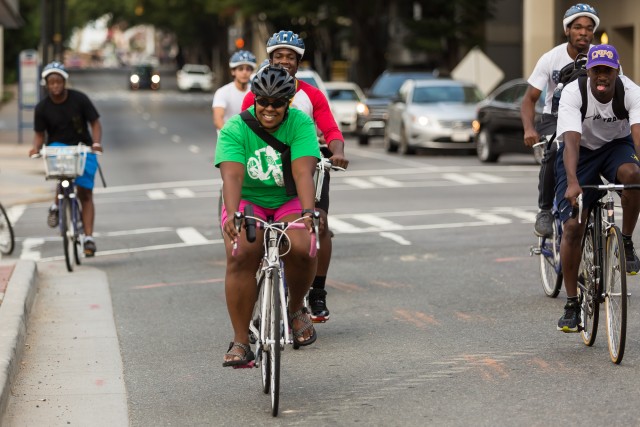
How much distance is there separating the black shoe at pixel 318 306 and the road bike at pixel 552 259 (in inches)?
70.8

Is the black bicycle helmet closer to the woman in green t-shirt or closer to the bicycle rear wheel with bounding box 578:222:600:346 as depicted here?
the woman in green t-shirt

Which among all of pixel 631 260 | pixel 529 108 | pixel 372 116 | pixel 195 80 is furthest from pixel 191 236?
pixel 195 80

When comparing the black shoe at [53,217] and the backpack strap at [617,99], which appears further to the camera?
the black shoe at [53,217]

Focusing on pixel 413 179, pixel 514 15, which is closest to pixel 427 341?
pixel 413 179

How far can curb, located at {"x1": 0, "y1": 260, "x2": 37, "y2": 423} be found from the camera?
7770 mm

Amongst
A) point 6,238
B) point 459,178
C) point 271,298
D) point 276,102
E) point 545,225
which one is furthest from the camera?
point 459,178

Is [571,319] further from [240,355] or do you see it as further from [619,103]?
[240,355]

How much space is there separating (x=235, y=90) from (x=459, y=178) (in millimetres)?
11404

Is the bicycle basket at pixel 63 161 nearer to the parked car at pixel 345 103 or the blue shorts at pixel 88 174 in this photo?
the blue shorts at pixel 88 174

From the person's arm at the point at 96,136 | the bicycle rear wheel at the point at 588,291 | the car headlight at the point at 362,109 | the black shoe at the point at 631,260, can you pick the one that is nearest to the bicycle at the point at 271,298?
the bicycle rear wheel at the point at 588,291

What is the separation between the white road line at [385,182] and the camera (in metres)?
23.3

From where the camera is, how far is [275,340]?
23.1 feet

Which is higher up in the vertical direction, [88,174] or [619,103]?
[619,103]

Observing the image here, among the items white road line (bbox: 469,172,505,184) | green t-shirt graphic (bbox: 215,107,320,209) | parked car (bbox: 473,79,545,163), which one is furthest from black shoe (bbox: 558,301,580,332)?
parked car (bbox: 473,79,545,163)
